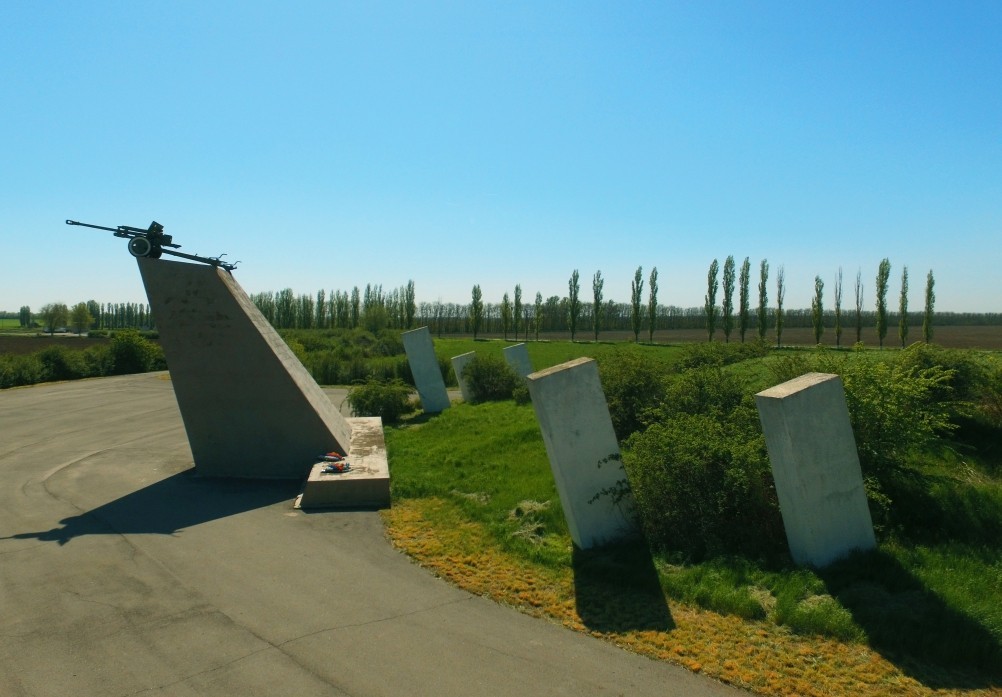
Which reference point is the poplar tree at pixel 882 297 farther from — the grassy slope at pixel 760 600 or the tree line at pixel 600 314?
the grassy slope at pixel 760 600

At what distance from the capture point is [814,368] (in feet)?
29.7

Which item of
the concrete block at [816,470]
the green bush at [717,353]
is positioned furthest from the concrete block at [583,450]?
the green bush at [717,353]

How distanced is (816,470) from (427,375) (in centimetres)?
1481

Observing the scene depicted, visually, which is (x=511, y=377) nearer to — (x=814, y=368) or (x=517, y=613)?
(x=814, y=368)

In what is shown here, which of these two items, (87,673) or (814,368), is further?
(814,368)

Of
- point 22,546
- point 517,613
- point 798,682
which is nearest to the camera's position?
point 798,682

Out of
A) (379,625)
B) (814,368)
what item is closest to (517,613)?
(379,625)

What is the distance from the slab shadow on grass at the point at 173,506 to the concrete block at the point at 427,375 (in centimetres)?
873

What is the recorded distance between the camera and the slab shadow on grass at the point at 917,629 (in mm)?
4629

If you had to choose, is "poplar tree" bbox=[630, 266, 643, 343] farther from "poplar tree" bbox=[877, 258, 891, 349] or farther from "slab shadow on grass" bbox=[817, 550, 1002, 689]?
"slab shadow on grass" bbox=[817, 550, 1002, 689]

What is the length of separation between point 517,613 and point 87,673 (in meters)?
3.25

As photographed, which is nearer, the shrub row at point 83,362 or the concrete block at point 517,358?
the concrete block at point 517,358

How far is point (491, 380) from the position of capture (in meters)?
20.7

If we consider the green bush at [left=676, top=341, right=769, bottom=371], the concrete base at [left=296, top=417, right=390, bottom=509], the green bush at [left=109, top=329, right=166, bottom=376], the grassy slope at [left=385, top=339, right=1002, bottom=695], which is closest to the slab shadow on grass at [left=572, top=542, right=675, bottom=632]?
the grassy slope at [left=385, top=339, right=1002, bottom=695]
